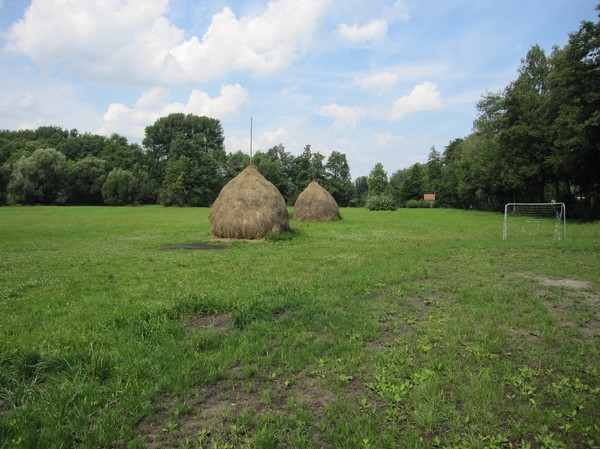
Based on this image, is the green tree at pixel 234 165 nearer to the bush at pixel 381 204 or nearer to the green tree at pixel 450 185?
the bush at pixel 381 204

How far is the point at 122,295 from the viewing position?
23.9 feet

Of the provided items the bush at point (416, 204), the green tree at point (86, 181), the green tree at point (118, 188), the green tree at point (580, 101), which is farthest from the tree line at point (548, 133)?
the green tree at point (86, 181)

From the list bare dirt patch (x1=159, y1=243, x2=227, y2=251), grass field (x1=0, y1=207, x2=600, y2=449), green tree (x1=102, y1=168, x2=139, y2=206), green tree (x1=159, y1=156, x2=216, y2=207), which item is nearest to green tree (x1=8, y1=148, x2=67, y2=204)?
green tree (x1=102, y1=168, x2=139, y2=206)

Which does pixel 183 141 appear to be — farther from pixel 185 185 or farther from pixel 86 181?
pixel 86 181

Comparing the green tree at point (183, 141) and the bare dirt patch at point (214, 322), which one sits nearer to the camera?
the bare dirt patch at point (214, 322)

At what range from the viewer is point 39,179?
53219 mm

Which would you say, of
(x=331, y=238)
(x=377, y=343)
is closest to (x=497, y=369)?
(x=377, y=343)

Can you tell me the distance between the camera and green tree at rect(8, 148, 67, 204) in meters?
51.5

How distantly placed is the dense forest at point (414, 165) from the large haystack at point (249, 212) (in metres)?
19.1

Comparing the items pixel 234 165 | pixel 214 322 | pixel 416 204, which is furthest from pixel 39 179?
pixel 416 204

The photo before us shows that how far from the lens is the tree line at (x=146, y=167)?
54406mm

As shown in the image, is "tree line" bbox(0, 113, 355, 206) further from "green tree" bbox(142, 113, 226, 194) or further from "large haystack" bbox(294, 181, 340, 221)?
"large haystack" bbox(294, 181, 340, 221)

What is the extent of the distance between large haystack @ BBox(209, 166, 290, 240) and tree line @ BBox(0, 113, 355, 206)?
46.4 meters

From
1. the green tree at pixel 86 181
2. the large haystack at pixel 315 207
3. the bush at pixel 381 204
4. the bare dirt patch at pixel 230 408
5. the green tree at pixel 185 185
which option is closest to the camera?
the bare dirt patch at pixel 230 408
